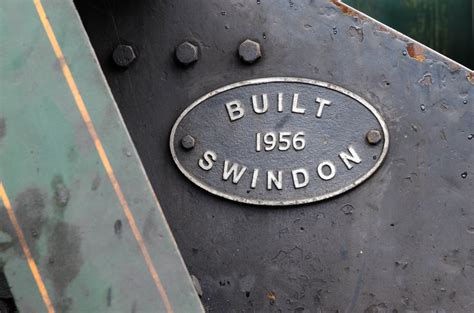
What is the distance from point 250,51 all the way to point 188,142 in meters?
0.24

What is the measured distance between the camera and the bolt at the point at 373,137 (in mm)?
1725

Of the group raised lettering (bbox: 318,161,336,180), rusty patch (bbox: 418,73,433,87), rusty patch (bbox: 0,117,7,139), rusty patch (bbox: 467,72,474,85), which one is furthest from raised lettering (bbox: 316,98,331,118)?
rusty patch (bbox: 0,117,7,139)

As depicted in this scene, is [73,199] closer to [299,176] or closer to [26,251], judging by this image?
[26,251]

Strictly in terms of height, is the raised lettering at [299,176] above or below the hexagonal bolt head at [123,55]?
below

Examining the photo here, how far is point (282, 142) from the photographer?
1.74 meters

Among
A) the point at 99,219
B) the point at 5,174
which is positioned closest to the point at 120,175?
the point at 99,219

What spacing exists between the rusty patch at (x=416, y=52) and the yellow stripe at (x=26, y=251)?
94cm

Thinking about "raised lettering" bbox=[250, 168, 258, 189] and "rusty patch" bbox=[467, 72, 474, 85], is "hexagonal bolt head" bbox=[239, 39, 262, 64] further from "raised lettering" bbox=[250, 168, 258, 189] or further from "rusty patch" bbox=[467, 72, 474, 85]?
"rusty patch" bbox=[467, 72, 474, 85]

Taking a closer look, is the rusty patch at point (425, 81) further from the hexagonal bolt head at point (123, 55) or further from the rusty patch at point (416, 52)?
the hexagonal bolt head at point (123, 55)

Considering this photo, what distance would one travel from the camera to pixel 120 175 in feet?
4.24

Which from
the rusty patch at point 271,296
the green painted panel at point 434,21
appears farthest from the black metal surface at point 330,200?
the green painted panel at point 434,21

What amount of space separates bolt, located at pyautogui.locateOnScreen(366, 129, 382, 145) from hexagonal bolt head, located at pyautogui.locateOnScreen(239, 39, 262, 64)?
0.97ft

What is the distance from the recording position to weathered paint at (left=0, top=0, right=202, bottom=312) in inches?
50.0

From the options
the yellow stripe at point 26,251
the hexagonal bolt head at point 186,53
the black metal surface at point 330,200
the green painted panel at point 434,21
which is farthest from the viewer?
the green painted panel at point 434,21
